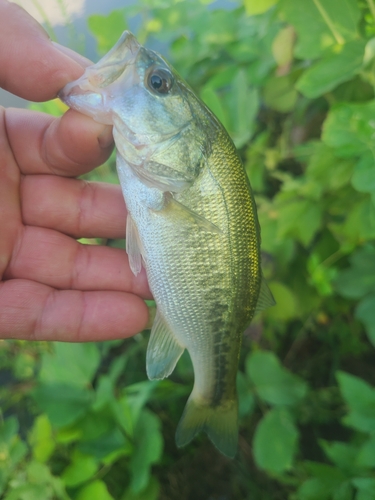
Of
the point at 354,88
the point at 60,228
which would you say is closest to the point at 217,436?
the point at 60,228

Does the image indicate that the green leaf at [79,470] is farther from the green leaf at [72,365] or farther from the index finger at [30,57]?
the index finger at [30,57]

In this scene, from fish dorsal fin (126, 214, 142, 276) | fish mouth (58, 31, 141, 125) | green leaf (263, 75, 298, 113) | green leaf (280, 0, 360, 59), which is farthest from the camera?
green leaf (263, 75, 298, 113)

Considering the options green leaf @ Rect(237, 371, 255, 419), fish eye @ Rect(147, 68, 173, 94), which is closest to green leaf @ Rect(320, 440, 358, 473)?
green leaf @ Rect(237, 371, 255, 419)

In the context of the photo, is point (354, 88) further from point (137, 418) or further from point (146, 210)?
point (137, 418)

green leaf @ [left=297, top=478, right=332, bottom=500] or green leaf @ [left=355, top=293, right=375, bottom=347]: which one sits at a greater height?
green leaf @ [left=355, top=293, right=375, bottom=347]

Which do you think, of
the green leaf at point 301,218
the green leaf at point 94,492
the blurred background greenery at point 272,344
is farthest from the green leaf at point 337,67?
the green leaf at point 94,492

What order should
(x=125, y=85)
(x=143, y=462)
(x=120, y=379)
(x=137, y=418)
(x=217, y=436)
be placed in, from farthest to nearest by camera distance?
(x=120, y=379) → (x=137, y=418) → (x=143, y=462) → (x=217, y=436) → (x=125, y=85)

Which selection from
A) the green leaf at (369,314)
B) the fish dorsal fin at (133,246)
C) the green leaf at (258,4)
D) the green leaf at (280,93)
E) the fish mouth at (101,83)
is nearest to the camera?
the fish mouth at (101,83)

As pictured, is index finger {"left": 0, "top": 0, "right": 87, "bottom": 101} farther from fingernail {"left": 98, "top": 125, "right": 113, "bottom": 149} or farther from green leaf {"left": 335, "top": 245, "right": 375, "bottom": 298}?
green leaf {"left": 335, "top": 245, "right": 375, "bottom": 298}

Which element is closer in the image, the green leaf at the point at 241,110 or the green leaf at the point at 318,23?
the green leaf at the point at 318,23
